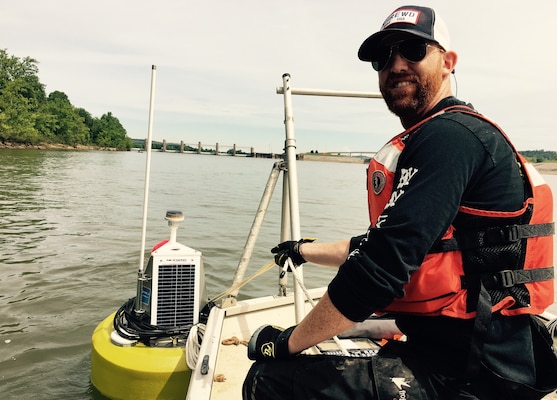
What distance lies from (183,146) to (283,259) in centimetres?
16238

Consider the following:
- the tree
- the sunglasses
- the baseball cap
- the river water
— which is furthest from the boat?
the tree

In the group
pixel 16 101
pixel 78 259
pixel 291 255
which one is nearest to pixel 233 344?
pixel 291 255

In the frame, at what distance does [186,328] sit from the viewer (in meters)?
3.96

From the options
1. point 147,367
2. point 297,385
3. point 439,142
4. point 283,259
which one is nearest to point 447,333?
point 297,385

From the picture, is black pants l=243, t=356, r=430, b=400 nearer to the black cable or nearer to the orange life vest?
the orange life vest

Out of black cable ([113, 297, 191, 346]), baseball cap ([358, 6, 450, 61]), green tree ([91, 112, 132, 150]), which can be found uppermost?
green tree ([91, 112, 132, 150])

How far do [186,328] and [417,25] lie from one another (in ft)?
11.0

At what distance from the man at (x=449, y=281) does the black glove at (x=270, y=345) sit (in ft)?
0.27

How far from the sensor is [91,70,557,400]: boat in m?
3.35

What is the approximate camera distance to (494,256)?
5.19ft

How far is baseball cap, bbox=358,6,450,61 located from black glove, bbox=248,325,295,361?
1465 millimetres

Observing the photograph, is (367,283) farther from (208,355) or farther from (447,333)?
(208,355)

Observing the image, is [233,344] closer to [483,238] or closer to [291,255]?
[291,255]

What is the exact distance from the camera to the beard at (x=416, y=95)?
6.13ft
